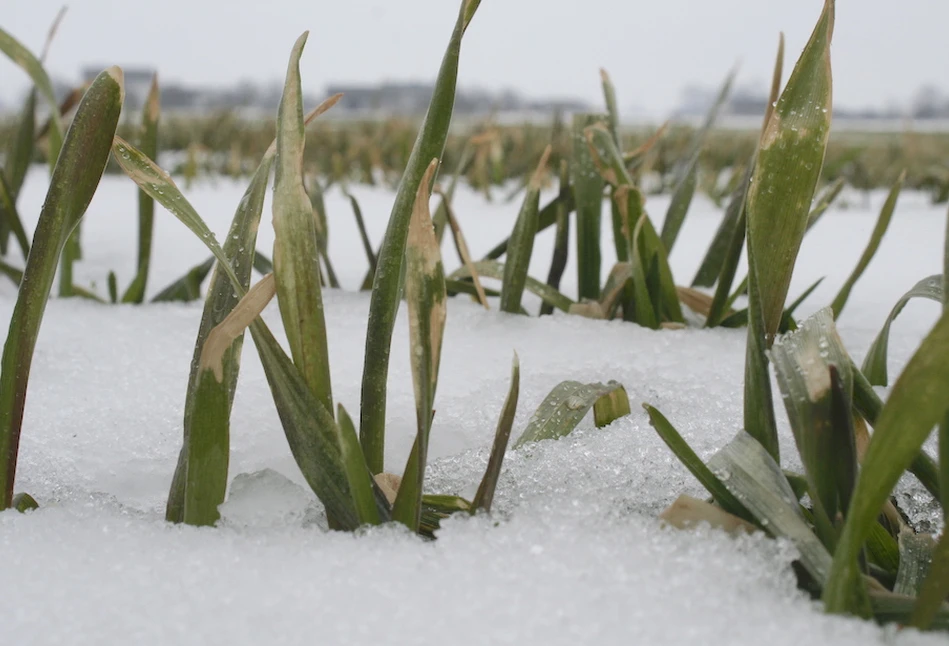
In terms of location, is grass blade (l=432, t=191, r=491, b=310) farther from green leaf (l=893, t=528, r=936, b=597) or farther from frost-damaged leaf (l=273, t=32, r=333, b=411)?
green leaf (l=893, t=528, r=936, b=597)

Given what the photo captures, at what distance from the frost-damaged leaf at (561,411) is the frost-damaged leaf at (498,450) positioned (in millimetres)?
93

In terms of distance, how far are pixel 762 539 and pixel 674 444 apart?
62 mm

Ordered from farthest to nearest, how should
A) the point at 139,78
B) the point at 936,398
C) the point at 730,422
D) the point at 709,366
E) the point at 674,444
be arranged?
the point at 139,78
the point at 709,366
the point at 730,422
the point at 674,444
the point at 936,398

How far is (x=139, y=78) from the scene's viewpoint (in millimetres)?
11289

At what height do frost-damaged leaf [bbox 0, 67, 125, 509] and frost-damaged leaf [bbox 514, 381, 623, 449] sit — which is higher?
frost-damaged leaf [bbox 0, 67, 125, 509]

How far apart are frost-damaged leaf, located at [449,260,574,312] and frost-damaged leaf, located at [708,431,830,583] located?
483 mm

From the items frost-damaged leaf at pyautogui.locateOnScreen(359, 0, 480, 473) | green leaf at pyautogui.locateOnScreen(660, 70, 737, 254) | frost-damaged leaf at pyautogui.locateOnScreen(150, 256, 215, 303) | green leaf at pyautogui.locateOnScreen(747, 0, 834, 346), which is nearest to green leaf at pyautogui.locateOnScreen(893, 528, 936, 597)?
green leaf at pyautogui.locateOnScreen(747, 0, 834, 346)

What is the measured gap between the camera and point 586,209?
3.27 ft

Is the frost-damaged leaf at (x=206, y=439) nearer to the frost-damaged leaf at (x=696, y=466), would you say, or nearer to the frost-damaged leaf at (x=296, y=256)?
the frost-damaged leaf at (x=296, y=256)

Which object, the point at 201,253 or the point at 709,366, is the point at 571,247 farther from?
the point at 709,366

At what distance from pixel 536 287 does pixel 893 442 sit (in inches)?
24.4

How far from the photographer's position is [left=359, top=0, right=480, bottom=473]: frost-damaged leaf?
53cm

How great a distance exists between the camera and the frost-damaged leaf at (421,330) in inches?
17.8

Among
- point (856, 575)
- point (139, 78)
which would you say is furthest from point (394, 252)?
point (139, 78)
